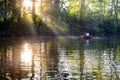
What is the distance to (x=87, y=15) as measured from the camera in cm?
9825

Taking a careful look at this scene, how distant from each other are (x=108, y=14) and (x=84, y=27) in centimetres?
1847

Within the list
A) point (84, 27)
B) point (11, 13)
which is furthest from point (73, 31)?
point (11, 13)

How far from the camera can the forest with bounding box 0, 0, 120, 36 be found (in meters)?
69.7

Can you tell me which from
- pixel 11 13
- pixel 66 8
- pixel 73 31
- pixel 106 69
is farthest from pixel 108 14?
pixel 106 69

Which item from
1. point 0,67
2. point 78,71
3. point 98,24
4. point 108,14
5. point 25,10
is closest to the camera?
point 78,71

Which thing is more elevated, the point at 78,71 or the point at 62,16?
the point at 62,16

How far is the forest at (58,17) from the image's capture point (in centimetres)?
6969

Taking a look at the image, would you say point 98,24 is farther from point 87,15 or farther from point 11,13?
point 11,13

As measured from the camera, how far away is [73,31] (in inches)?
3364

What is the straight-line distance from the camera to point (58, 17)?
87062mm

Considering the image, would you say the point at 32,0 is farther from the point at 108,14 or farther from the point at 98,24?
the point at 108,14

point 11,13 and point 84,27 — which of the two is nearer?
point 11,13

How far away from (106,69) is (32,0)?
58.7m

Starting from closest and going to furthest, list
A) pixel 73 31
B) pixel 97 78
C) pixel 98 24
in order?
pixel 97 78 → pixel 73 31 → pixel 98 24
